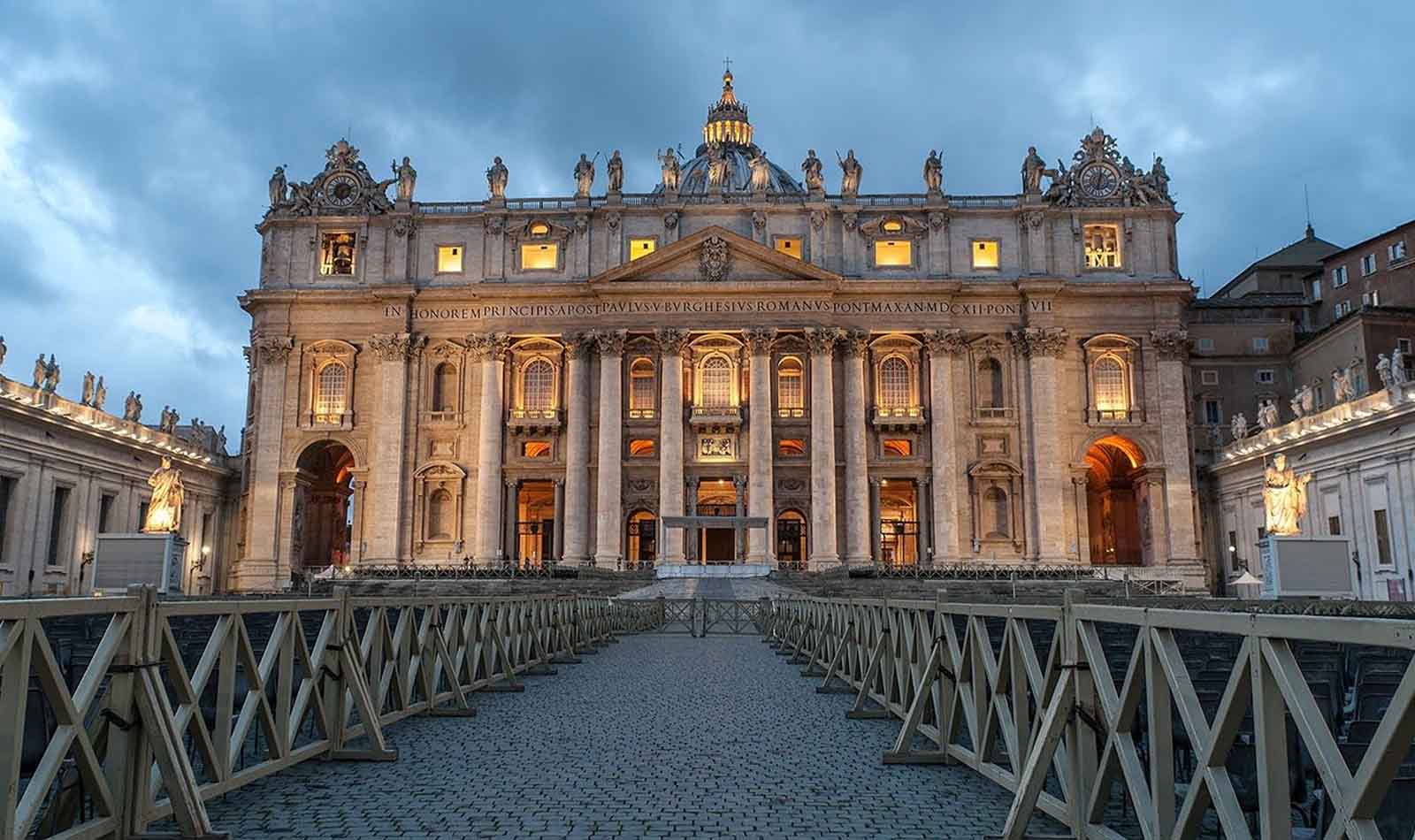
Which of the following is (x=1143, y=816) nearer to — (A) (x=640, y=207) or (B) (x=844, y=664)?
(B) (x=844, y=664)

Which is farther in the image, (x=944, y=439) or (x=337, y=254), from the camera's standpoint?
(x=337, y=254)

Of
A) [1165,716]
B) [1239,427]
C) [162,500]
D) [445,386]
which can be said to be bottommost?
[1165,716]

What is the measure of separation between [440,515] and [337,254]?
1582cm

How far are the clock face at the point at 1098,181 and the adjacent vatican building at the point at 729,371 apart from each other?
146mm

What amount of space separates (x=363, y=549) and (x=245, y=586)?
238 inches

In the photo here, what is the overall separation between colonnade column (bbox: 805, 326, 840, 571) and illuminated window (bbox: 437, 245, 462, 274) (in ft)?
63.8

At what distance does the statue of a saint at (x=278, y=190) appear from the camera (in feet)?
200

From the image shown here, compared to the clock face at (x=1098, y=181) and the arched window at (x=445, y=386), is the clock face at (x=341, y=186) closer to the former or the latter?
the arched window at (x=445, y=386)

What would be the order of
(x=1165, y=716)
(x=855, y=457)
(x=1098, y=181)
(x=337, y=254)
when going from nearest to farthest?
(x=1165, y=716) < (x=855, y=457) < (x=1098, y=181) < (x=337, y=254)

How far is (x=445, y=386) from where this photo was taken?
2325 inches

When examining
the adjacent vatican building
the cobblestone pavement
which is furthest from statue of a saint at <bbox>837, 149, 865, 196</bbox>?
the cobblestone pavement

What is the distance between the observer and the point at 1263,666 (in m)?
4.23

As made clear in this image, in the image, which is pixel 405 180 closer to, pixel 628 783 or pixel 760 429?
pixel 760 429

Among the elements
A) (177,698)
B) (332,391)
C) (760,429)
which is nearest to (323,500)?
(332,391)
